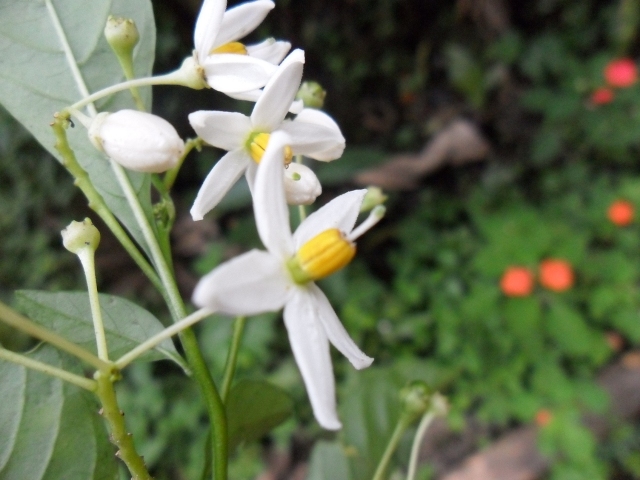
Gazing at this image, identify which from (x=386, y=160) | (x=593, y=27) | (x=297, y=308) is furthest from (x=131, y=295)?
(x=593, y=27)

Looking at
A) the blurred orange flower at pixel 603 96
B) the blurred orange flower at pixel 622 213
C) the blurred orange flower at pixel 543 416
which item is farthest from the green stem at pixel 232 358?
the blurred orange flower at pixel 603 96

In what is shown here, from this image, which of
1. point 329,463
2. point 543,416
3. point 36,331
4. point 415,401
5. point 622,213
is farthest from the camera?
point 622,213

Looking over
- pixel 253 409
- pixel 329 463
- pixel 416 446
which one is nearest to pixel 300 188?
pixel 253 409

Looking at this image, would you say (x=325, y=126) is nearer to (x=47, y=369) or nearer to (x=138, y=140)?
(x=138, y=140)

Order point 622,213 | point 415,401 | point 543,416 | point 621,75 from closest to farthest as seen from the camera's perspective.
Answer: point 415,401 → point 543,416 → point 622,213 → point 621,75

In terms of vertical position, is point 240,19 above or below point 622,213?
above

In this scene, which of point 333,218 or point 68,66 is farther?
point 68,66

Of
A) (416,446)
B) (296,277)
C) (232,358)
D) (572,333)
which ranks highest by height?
(296,277)
